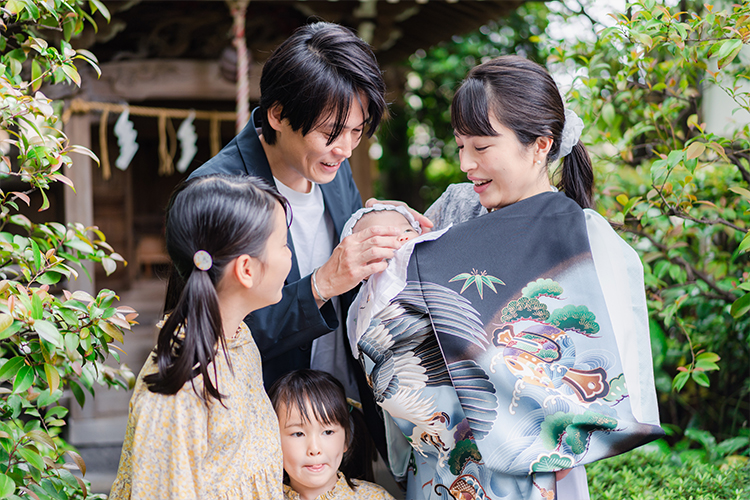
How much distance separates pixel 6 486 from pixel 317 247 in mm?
1258

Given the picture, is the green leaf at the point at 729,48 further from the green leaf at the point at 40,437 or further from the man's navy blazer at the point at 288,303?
the green leaf at the point at 40,437

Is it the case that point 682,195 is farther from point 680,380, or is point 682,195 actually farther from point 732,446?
point 732,446

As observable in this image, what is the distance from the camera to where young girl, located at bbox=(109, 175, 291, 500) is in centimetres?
157

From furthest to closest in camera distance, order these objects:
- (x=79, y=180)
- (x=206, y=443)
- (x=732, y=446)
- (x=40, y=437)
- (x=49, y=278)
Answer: (x=79, y=180), (x=732, y=446), (x=49, y=278), (x=40, y=437), (x=206, y=443)

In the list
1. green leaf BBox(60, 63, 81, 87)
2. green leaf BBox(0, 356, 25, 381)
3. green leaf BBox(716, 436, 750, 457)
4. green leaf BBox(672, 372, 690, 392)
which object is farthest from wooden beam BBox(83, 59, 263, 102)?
green leaf BBox(716, 436, 750, 457)

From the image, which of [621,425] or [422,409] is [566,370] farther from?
[422,409]

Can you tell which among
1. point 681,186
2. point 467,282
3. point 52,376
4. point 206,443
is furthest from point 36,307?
point 681,186

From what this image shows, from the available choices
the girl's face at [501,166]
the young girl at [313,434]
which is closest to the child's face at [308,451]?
the young girl at [313,434]

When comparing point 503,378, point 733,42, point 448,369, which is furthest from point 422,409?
point 733,42

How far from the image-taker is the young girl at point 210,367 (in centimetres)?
157

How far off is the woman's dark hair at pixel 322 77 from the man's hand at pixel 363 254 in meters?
0.42

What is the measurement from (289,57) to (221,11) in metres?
3.44

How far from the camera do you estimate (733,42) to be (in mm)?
2301

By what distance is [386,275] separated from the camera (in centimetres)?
187
